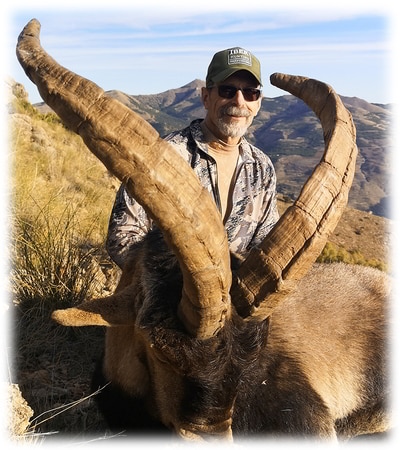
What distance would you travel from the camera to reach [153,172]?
290 cm

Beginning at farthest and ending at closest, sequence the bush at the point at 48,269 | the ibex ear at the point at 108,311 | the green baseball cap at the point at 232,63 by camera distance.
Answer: the bush at the point at 48,269, the green baseball cap at the point at 232,63, the ibex ear at the point at 108,311

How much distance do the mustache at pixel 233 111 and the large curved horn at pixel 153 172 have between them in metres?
3.10

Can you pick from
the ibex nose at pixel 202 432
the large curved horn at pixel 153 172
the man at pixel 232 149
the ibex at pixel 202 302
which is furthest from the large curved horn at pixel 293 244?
the man at pixel 232 149

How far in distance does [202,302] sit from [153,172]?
0.91 meters

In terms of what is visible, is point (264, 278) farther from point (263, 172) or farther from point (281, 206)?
point (281, 206)

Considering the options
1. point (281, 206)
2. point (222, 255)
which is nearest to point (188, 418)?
point (222, 255)

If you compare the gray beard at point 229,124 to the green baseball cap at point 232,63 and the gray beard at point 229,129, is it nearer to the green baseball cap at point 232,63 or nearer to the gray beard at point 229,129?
the gray beard at point 229,129

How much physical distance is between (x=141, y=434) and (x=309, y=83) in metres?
3.17

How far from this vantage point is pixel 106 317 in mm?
3814

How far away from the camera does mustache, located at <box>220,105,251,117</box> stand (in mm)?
6129

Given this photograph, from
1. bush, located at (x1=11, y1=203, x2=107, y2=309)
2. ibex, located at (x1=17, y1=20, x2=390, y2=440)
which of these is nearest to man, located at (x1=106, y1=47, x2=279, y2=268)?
ibex, located at (x1=17, y1=20, x2=390, y2=440)

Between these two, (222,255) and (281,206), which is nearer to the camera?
(222,255)

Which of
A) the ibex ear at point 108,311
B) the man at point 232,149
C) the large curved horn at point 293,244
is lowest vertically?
the ibex ear at point 108,311

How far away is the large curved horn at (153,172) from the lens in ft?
9.34
